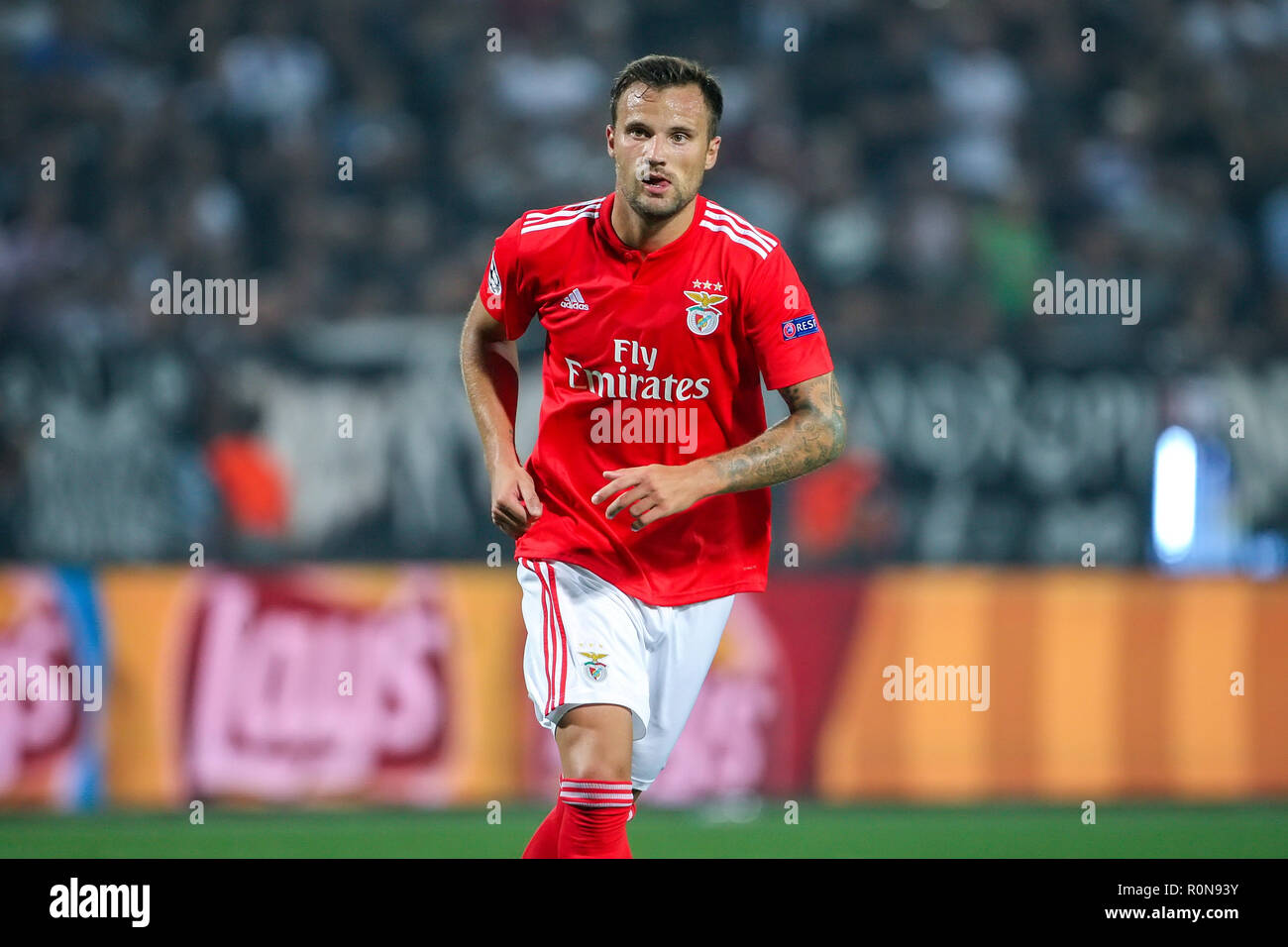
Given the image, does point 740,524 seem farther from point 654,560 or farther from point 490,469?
point 490,469

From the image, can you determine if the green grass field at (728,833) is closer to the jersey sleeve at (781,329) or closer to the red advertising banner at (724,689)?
the red advertising banner at (724,689)

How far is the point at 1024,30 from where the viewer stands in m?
10.5

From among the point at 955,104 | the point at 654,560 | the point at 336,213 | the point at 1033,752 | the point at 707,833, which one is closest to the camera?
the point at 654,560

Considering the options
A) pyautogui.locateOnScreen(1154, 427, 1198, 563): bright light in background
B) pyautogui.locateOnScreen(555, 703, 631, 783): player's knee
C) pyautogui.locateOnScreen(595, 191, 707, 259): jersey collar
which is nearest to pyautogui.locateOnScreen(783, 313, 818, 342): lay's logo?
pyautogui.locateOnScreen(595, 191, 707, 259): jersey collar

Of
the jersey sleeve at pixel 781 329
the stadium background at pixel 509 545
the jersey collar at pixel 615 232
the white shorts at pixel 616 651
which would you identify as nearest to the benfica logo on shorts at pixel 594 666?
the white shorts at pixel 616 651

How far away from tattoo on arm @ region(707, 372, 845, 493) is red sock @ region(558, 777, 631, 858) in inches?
32.9

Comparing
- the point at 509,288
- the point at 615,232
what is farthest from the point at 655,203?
the point at 509,288

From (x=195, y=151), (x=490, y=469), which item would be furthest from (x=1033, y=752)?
(x=195, y=151)

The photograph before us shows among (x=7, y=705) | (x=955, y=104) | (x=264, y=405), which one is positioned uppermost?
(x=955, y=104)

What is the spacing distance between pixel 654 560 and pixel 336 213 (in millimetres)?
5631

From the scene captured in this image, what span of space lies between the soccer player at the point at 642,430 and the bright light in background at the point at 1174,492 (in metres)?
3.97

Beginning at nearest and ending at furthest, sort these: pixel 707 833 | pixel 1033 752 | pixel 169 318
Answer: pixel 707 833 < pixel 1033 752 < pixel 169 318

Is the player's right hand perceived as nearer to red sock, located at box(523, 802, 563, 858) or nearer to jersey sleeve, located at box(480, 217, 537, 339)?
jersey sleeve, located at box(480, 217, 537, 339)

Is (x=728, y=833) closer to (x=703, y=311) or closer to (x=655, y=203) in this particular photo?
(x=703, y=311)
